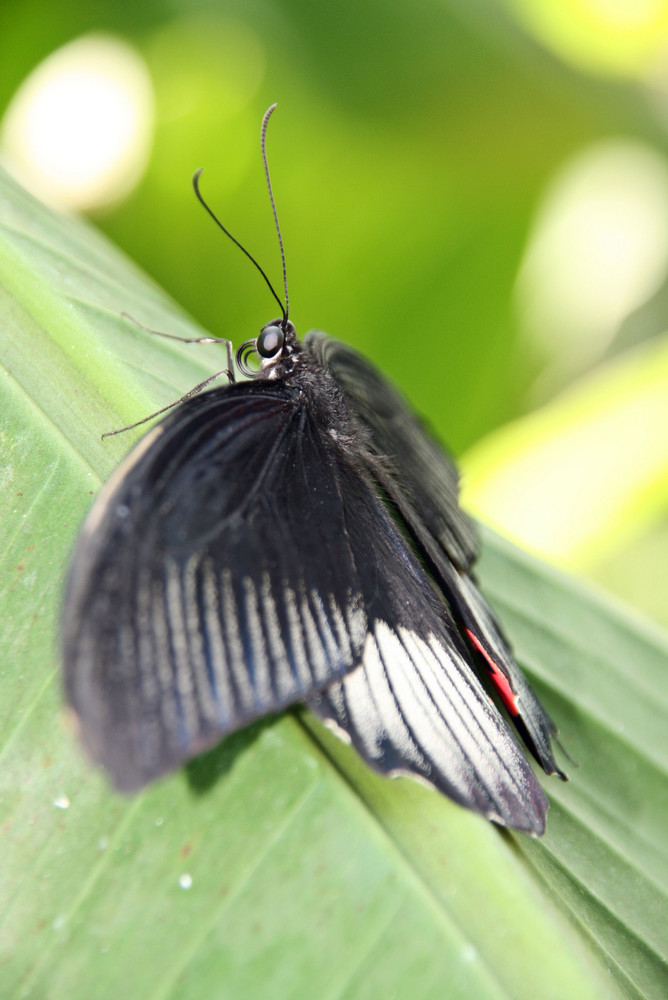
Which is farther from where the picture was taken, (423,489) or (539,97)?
(539,97)

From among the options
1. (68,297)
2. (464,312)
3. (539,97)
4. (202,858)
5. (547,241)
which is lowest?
(202,858)

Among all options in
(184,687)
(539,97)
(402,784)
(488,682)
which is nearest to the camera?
(184,687)

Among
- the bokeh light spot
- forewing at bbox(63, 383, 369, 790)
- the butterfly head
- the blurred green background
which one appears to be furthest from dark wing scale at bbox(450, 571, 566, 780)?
the bokeh light spot

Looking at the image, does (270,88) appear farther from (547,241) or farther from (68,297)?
(68,297)

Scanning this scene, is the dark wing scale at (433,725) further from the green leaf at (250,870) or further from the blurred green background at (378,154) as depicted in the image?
the blurred green background at (378,154)

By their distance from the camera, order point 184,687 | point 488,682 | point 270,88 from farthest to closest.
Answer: point 270,88, point 488,682, point 184,687

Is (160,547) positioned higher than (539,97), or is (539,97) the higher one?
(539,97)

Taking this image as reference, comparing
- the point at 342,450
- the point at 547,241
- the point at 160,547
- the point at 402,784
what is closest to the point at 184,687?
the point at 160,547
